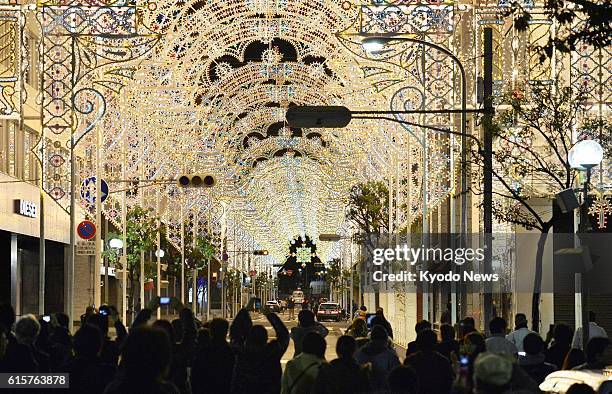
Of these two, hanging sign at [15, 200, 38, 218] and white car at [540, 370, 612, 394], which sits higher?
hanging sign at [15, 200, 38, 218]

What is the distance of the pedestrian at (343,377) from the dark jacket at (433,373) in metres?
1.02

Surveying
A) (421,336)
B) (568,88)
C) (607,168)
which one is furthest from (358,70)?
(421,336)

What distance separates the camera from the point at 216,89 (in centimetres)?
6725

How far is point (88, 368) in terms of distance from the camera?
42.9ft

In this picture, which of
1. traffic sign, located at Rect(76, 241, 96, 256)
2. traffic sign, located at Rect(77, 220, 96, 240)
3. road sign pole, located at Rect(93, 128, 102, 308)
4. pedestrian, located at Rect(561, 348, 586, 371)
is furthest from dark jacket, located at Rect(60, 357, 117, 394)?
road sign pole, located at Rect(93, 128, 102, 308)

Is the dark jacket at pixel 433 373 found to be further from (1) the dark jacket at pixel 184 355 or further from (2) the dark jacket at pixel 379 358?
(1) the dark jacket at pixel 184 355

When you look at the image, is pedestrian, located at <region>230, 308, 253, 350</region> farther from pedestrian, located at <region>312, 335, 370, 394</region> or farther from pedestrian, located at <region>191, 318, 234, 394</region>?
pedestrian, located at <region>312, 335, 370, 394</region>

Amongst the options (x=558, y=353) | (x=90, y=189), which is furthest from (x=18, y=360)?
(x=90, y=189)

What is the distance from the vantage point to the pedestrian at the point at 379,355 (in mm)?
16844

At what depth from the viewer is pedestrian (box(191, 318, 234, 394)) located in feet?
54.6

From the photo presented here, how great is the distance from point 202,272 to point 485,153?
289 ft

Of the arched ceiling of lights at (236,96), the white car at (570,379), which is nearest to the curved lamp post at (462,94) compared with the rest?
the arched ceiling of lights at (236,96)

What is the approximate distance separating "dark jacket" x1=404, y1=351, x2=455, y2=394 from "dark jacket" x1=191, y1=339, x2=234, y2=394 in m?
2.50

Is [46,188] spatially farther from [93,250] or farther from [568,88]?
[568,88]
